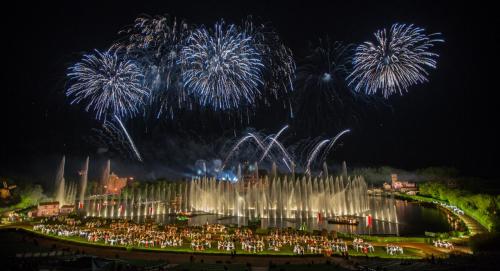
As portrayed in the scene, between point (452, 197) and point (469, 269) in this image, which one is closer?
point (469, 269)

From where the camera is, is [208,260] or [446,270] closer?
[446,270]

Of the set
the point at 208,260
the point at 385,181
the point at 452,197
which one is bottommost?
the point at 208,260

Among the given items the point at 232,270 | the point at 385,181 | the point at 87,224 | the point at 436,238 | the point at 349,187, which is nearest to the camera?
the point at 232,270

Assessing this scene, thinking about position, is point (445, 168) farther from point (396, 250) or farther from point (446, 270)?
point (446, 270)

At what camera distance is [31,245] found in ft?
122

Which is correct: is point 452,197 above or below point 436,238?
above

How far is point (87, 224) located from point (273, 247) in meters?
32.0

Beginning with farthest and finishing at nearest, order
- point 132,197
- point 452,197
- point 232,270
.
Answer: point 132,197
point 452,197
point 232,270

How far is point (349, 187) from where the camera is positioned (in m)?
85.2

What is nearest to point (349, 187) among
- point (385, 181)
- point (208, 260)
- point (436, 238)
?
point (436, 238)

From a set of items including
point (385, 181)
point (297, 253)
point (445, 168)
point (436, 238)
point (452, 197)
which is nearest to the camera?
point (297, 253)

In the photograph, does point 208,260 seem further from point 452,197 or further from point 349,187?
point 452,197

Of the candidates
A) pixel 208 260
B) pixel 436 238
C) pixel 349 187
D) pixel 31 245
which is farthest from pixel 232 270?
pixel 349 187

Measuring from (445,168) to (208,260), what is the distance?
6071 inches
